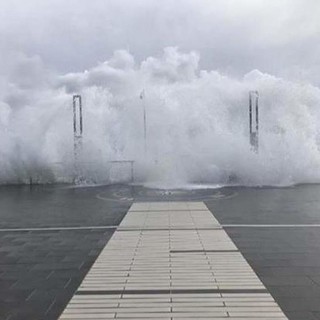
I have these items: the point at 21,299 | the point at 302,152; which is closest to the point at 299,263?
the point at 21,299

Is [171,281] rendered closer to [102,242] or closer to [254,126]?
[102,242]

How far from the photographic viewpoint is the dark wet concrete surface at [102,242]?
14.4ft

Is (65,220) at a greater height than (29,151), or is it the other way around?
(29,151)

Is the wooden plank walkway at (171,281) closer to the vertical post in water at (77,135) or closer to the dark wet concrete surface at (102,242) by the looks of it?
the dark wet concrete surface at (102,242)

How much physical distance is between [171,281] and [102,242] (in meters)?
2.37

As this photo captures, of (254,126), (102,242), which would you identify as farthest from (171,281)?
(254,126)

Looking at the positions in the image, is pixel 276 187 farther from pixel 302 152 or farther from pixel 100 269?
pixel 100 269

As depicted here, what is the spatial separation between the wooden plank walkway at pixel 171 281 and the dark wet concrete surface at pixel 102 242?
0.51ft

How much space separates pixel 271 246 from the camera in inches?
261

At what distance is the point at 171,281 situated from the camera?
4.80m

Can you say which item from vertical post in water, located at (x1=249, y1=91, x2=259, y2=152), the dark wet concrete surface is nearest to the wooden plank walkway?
the dark wet concrete surface

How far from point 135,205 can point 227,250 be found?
5.16m

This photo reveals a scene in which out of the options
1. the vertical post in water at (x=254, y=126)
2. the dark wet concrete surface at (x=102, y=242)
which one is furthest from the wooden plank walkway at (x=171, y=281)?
the vertical post in water at (x=254, y=126)

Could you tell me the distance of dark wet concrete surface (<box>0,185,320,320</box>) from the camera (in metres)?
4.39
